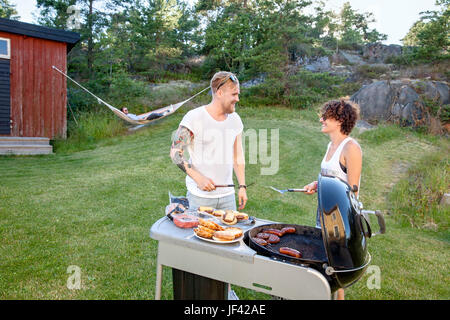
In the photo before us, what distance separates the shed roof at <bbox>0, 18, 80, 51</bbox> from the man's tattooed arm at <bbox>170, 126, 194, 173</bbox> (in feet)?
28.0

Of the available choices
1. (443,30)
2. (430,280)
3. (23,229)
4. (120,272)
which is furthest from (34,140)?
(443,30)

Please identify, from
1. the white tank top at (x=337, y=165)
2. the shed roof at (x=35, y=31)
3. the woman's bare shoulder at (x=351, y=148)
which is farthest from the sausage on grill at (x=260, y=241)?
the shed roof at (x=35, y=31)

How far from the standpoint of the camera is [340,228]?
4.00ft

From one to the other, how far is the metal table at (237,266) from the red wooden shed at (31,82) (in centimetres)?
841

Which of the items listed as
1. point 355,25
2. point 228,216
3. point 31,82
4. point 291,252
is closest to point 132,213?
point 228,216

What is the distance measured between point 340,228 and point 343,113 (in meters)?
1.03

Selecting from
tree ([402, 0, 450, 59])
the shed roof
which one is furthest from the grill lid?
tree ([402, 0, 450, 59])

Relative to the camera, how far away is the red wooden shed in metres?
8.35

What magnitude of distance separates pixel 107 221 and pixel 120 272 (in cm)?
131

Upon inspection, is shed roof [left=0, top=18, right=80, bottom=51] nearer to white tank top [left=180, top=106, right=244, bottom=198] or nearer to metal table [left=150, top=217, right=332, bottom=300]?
white tank top [left=180, top=106, right=244, bottom=198]

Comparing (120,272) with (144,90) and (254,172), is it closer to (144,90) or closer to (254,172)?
(254,172)

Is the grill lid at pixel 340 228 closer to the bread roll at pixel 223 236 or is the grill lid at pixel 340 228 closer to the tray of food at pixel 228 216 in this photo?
the bread roll at pixel 223 236

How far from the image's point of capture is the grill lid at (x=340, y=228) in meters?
1.22

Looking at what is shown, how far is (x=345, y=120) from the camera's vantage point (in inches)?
80.0
